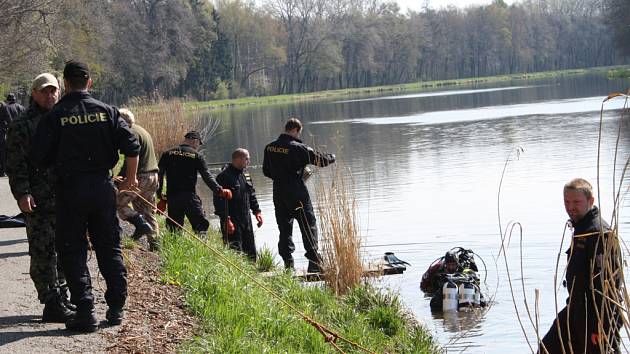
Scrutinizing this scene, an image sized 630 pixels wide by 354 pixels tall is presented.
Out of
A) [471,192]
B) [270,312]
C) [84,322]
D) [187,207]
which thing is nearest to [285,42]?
→ [471,192]

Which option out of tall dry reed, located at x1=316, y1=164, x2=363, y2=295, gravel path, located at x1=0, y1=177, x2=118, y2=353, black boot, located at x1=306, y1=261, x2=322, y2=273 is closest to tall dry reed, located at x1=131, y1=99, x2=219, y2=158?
black boot, located at x1=306, y1=261, x2=322, y2=273

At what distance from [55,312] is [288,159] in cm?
488

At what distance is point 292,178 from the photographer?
11602mm

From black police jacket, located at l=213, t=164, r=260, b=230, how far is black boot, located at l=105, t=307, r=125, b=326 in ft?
15.5

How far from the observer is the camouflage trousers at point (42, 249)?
717 cm

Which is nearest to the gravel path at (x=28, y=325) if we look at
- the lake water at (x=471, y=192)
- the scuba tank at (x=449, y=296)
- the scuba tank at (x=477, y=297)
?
the lake water at (x=471, y=192)

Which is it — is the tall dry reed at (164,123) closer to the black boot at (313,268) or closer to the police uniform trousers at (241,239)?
the police uniform trousers at (241,239)

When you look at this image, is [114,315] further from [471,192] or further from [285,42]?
[285,42]

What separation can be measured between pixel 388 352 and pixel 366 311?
3.99 ft

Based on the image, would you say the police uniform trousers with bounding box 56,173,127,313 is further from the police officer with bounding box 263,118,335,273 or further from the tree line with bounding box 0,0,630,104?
the tree line with bounding box 0,0,630,104

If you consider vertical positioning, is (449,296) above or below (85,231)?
below

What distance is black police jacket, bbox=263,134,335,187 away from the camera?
1141 cm

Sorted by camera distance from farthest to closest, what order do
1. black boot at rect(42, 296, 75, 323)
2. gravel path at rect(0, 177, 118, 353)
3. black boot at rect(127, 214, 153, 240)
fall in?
black boot at rect(127, 214, 153, 240), black boot at rect(42, 296, 75, 323), gravel path at rect(0, 177, 118, 353)

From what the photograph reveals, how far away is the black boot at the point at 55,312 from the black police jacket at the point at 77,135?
3.43 ft
